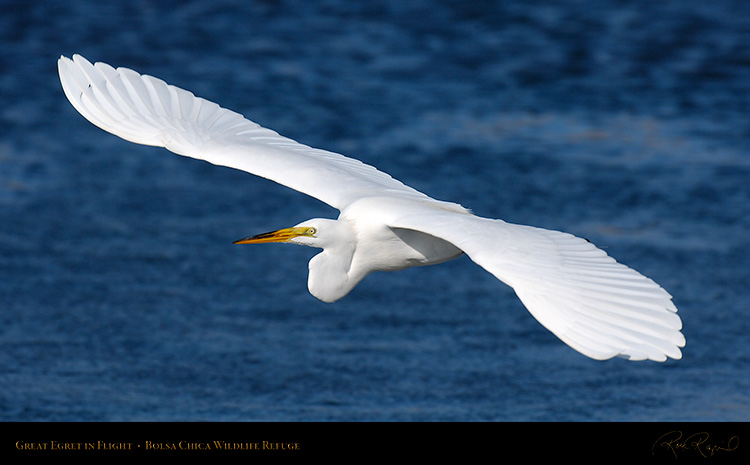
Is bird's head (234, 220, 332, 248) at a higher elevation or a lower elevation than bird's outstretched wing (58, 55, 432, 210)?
lower

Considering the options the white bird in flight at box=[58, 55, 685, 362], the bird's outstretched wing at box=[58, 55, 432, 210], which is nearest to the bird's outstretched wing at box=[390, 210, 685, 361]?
the white bird in flight at box=[58, 55, 685, 362]

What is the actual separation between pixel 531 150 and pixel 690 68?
2266mm

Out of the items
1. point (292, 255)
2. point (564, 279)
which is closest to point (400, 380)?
point (292, 255)

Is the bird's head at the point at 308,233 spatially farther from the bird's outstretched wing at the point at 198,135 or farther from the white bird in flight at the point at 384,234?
the bird's outstretched wing at the point at 198,135

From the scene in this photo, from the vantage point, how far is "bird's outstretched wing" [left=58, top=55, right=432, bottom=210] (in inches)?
209

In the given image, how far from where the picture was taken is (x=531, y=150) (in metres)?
8.66

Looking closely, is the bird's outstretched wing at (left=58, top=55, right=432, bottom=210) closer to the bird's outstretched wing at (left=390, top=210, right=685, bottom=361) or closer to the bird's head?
the bird's head

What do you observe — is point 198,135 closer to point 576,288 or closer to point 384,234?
point 384,234

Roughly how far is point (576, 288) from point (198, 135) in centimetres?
233

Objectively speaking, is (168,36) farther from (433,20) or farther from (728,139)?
(728,139)

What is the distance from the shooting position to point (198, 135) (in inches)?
222

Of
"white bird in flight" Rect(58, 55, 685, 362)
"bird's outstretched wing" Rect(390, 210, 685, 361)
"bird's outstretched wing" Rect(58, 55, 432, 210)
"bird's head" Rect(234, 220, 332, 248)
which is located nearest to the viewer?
"bird's outstretched wing" Rect(390, 210, 685, 361)

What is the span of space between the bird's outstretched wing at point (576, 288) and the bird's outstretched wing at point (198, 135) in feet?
2.74

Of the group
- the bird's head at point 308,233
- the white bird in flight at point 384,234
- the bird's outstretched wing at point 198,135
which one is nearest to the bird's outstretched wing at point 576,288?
the white bird in flight at point 384,234
